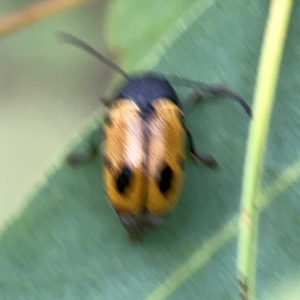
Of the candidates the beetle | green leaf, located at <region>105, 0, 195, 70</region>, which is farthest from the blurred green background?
the beetle

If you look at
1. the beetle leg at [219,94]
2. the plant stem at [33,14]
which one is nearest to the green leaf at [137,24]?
the plant stem at [33,14]

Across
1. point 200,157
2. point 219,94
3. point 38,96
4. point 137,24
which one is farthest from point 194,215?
point 38,96

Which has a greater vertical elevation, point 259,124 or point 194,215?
point 259,124

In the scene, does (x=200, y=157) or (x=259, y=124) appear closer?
(x=259, y=124)

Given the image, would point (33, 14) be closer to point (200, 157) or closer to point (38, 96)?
point (200, 157)

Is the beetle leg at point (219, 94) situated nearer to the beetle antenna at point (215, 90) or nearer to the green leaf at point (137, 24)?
the beetle antenna at point (215, 90)

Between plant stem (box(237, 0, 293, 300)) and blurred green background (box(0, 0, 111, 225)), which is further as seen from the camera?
blurred green background (box(0, 0, 111, 225))

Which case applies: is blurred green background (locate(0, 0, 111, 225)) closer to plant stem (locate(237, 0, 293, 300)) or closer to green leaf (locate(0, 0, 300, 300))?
green leaf (locate(0, 0, 300, 300))
